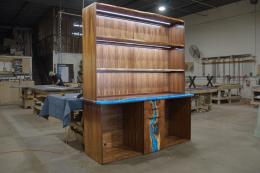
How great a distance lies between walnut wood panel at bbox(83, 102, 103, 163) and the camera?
3.06 m

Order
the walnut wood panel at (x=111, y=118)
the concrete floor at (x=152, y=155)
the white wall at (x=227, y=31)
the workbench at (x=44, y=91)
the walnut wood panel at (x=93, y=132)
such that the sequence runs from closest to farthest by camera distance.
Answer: the concrete floor at (x=152, y=155) → the walnut wood panel at (x=93, y=132) → the walnut wood panel at (x=111, y=118) → the workbench at (x=44, y=91) → the white wall at (x=227, y=31)

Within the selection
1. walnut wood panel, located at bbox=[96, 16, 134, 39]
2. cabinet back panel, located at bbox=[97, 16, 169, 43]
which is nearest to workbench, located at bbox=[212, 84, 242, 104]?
cabinet back panel, located at bbox=[97, 16, 169, 43]

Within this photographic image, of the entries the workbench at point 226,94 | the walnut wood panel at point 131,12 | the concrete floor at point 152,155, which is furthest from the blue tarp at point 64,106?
the workbench at point 226,94

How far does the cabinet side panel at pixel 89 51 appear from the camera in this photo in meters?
3.07

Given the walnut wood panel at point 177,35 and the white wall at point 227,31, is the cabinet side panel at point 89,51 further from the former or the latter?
the white wall at point 227,31

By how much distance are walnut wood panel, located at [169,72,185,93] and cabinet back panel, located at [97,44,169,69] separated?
25 cm

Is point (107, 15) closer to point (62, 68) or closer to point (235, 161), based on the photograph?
point (235, 161)

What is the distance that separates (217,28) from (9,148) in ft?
32.9

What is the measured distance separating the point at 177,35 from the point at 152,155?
2.30 meters

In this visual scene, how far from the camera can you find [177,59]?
4.22m

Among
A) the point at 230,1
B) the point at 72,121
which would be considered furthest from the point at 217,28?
the point at 72,121

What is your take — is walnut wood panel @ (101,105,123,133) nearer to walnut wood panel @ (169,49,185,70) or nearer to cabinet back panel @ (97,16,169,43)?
cabinet back panel @ (97,16,169,43)

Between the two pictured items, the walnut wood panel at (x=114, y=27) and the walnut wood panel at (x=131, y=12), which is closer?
the walnut wood panel at (x=131, y=12)

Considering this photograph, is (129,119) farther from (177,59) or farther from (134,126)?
(177,59)
